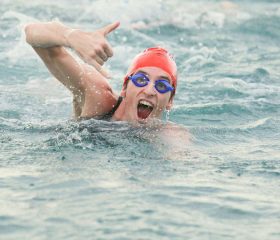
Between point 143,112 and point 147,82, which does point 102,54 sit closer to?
point 147,82

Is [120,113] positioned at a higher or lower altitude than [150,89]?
lower

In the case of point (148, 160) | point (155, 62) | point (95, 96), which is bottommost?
point (148, 160)

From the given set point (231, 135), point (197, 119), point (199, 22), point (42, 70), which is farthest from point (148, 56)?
point (199, 22)

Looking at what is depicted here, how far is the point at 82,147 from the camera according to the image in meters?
6.54

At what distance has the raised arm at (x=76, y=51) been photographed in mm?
5375

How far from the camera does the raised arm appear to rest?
5375 mm

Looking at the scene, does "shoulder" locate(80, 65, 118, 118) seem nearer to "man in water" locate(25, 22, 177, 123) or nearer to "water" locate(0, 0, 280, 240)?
"man in water" locate(25, 22, 177, 123)

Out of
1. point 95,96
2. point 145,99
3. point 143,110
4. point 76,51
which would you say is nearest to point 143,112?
point 143,110

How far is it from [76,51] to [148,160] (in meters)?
1.28

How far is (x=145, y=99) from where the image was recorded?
7082 millimetres

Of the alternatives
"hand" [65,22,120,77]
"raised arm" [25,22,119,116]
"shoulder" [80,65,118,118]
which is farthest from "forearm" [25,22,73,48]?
"shoulder" [80,65,118,118]

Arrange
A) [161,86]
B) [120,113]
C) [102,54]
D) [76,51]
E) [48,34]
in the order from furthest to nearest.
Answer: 1. [120,113]
2. [161,86]
3. [48,34]
4. [76,51]
5. [102,54]

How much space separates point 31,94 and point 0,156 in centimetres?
369

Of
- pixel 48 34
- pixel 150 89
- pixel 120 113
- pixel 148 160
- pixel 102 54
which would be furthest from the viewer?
pixel 120 113
